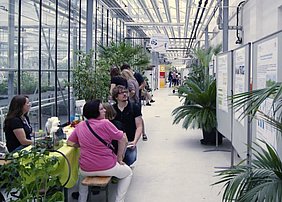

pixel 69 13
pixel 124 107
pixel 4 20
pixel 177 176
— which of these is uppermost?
pixel 69 13

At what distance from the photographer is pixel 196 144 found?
749cm

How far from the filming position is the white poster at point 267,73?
3.03m

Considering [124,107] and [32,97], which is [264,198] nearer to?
[124,107]

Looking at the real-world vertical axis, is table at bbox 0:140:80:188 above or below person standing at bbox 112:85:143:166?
below

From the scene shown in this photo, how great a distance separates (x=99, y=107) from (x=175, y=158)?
8.93 feet

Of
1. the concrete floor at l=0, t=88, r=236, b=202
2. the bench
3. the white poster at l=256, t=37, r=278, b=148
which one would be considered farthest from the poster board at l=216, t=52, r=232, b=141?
the bench

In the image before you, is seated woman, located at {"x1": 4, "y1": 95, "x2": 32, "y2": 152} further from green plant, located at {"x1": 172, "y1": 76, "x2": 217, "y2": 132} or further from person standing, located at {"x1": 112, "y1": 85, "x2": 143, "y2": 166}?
green plant, located at {"x1": 172, "y1": 76, "x2": 217, "y2": 132}

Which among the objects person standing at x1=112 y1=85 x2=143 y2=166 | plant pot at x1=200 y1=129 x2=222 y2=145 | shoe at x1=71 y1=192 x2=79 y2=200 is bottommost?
shoe at x1=71 y1=192 x2=79 y2=200

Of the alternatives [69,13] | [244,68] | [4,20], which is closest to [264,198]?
[244,68]

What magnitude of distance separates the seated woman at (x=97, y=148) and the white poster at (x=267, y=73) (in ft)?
4.05

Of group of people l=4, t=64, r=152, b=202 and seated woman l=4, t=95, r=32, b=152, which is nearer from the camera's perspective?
group of people l=4, t=64, r=152, b=202

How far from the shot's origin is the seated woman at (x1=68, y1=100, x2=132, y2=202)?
375 centimetres

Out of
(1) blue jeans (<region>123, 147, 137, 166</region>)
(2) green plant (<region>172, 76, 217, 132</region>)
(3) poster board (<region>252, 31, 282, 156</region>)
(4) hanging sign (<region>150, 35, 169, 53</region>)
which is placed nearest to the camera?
(3) poster board (<region>252, 31, 282, 156</region>)

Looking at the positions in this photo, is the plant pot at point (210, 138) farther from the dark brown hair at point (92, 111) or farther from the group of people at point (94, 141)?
the dark brown hair at point (92, 111)
